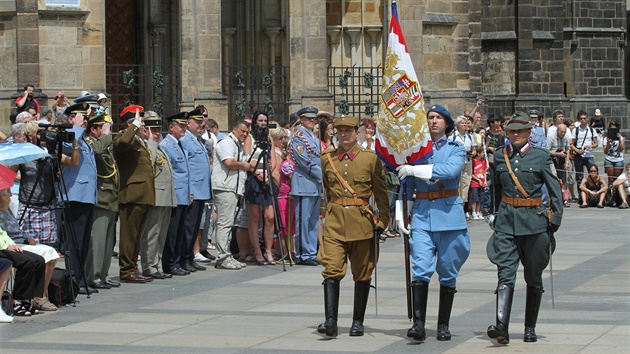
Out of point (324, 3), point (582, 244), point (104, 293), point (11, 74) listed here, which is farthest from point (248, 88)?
point (104, 293)

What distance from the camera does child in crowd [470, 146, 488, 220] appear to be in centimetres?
2431

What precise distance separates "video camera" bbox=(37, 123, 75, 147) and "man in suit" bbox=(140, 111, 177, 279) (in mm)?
1977

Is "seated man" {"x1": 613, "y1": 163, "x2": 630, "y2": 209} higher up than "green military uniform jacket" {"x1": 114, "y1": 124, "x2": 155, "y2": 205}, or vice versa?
"green military uniform jacket" {"x1": 114, "y1": 124, "x2": 155, "y2": 205}

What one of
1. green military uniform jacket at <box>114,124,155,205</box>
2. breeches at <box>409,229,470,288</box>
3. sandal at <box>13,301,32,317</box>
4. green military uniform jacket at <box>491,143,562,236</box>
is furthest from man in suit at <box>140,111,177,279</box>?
green military uniform jacket at <box>491,143,562,236</box>

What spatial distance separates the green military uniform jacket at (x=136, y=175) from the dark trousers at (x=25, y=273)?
2653 millimetres

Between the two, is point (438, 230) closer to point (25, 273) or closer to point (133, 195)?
point (25, 273)

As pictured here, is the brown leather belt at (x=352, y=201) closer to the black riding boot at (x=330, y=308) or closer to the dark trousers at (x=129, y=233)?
the black riding boot at (x=330, y=308)

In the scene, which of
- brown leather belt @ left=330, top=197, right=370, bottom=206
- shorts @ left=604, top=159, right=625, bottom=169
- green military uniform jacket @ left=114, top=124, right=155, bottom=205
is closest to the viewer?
brown leather belt @ left=330, top=197, right=370, bottom=206

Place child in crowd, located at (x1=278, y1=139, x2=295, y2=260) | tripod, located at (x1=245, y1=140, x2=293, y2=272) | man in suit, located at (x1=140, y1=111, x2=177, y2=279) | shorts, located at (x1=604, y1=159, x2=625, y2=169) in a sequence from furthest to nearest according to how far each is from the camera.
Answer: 1. shorts, located at (x1=604, y1=159, x2=625, y2=169)
2. child in crowd, located at (x1=278, y1=139, x2=295, y2=260)
3. tripod, located at (x1=245, y1=140, x2=293, y2=272)
4. man in suit, located at (x1=140, y1=111, x2=177, y2=279)

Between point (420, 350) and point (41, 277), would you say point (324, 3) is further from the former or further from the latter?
point (420, 350)

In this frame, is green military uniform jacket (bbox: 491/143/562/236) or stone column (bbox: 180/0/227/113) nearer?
green military uniform jacket (bbox: 491/143/562/236)

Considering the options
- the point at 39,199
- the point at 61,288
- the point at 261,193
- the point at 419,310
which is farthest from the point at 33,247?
the point at 261,193

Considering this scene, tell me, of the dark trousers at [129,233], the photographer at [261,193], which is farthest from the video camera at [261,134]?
the dark trousers at [129,233]

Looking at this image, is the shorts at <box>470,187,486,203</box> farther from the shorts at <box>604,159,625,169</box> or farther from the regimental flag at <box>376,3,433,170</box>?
the regimental flag at <box>376,3,433,170</box>
